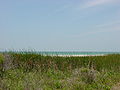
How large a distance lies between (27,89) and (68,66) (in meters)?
5.86

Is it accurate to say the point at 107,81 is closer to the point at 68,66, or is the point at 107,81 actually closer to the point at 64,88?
the point at 64,88

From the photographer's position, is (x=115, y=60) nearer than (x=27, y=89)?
No

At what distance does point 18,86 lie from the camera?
8250 mm

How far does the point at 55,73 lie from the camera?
1166cm

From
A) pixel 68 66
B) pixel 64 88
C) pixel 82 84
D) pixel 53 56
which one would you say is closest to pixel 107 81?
pixel 82 84

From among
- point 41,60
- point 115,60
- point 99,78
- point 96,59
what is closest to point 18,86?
point 99,78

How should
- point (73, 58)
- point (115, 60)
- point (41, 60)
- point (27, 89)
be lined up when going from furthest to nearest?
point (115, 60) → point (73, 58) → point (41, 60) → point (27, 89)

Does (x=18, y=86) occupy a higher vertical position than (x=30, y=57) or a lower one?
lower

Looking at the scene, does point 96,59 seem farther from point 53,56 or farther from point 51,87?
point 51,87

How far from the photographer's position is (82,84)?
30.2 ft

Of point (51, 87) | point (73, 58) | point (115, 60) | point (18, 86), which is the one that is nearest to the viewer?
point (18, 86)

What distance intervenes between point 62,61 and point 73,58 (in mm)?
834

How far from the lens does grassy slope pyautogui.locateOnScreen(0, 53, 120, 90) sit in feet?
29.1

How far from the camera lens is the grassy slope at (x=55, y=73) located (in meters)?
8.86
